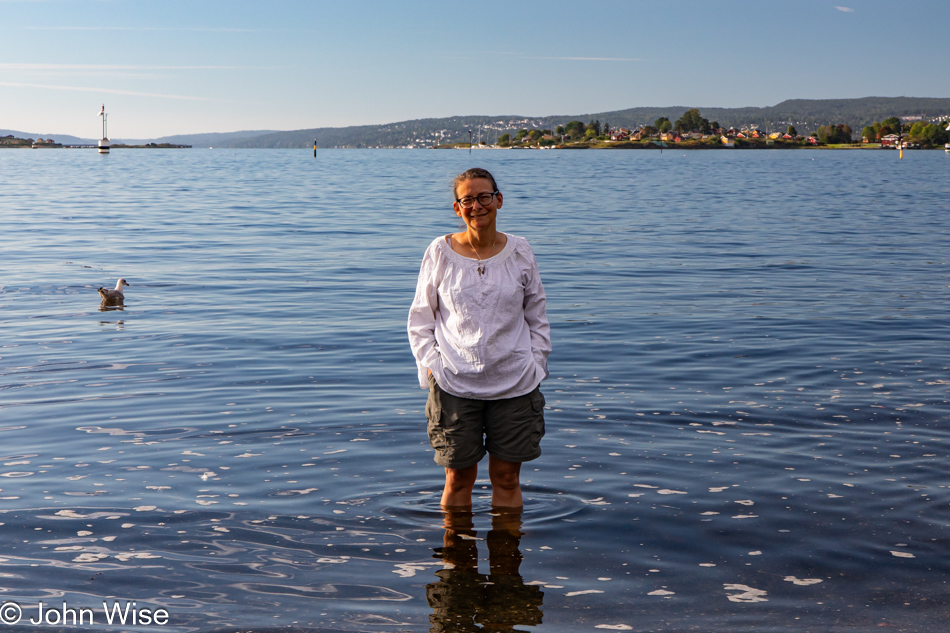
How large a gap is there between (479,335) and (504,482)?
48.3 inches

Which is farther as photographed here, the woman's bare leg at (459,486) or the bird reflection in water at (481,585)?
the woman's bare leg at (459,486)

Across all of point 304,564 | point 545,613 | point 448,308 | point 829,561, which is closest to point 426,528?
point 304,564

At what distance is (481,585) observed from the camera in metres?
5.39

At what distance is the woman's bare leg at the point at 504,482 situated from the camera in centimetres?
579

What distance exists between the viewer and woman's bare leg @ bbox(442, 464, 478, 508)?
234 inches

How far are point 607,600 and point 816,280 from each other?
15604mm

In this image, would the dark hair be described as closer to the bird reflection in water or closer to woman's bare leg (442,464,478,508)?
woman's bare leg (442,464,478,508)

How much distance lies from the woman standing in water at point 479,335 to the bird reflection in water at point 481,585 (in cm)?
68

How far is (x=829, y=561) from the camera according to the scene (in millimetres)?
5762

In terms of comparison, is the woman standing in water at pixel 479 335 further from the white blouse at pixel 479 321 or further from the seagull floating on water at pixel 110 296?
the seagull floating on water at pixel 110 296

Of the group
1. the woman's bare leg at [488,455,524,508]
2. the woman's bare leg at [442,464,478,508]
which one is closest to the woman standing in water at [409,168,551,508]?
the woman's bare leg at [488,455,524,508]

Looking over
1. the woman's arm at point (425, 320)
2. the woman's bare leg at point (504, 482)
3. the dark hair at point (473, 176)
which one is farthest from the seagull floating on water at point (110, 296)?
the dark hair at point (473, 176)

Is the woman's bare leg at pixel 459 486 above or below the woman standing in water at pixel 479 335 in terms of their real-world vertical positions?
below

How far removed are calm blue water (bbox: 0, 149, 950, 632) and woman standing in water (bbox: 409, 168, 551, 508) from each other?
729 mm
